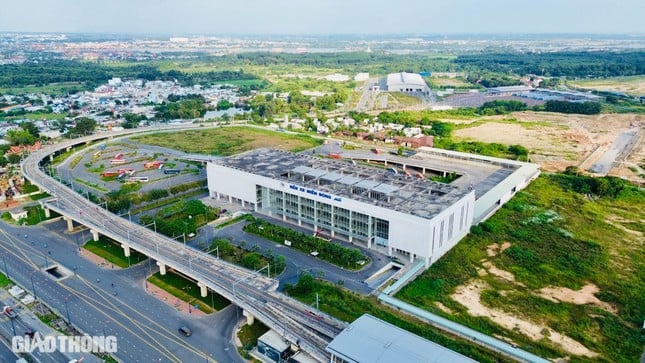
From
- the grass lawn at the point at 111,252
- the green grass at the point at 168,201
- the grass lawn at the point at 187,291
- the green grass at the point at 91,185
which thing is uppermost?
the green grass at the point at 91,185

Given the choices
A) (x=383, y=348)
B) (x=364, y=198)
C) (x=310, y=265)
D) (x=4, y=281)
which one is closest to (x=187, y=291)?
(x=310, y=265)

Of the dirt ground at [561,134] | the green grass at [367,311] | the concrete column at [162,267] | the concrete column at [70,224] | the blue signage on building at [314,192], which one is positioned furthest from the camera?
the dirt ground at [561,134]

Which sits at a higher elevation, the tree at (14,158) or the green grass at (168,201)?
the tree at (14,158)

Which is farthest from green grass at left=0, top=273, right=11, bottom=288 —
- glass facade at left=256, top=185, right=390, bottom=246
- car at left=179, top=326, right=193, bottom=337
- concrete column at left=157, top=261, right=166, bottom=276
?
glass facade at left=256, top=185, right=390, bottom=246

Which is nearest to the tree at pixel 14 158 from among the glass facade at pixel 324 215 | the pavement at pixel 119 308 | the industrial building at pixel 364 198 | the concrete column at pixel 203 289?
the pavement at pixel 119 308

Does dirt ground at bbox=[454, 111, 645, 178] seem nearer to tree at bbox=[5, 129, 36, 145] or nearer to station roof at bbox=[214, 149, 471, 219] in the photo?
station roof at bbox=[214, 149, 471, 219]

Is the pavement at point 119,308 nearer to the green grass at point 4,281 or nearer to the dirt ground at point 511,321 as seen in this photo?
the green grass at point 4,281
